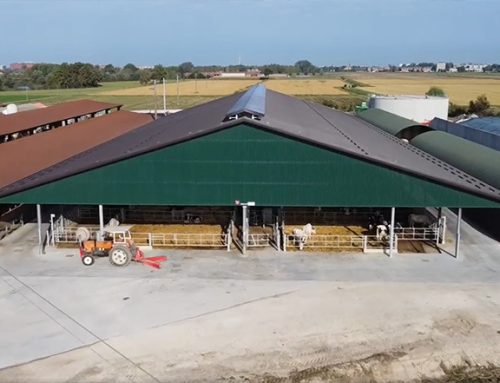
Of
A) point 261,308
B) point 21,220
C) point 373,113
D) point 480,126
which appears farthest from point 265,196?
point 373,113

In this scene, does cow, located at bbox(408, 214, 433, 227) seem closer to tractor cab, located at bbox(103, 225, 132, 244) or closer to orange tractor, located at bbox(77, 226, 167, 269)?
orange tractor, located at bbox(77, 226, 167, 269)

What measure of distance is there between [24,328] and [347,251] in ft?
44.7

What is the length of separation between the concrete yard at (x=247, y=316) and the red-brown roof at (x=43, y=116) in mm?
16531

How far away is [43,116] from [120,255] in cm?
2702

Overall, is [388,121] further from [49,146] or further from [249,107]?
[49,146]

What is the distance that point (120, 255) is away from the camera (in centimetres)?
2248

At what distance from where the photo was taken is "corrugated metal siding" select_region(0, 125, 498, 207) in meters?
22.7

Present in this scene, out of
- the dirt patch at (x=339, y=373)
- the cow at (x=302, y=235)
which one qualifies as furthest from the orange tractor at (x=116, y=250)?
the dirt patch at (x=339, y=373)

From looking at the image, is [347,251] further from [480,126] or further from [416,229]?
[480,126]

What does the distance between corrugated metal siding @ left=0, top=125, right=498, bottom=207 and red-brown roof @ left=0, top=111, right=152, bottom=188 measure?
23.8 feet

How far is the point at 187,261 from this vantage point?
23.1 m

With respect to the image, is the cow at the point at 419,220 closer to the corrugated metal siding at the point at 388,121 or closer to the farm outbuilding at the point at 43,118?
the corrugated metal siding at the point at 388,121

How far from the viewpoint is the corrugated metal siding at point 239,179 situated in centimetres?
2273

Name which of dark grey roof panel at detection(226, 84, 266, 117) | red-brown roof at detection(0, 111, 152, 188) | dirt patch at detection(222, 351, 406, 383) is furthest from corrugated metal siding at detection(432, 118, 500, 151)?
red-brown roof at detection(0, 111, 152, 188)
